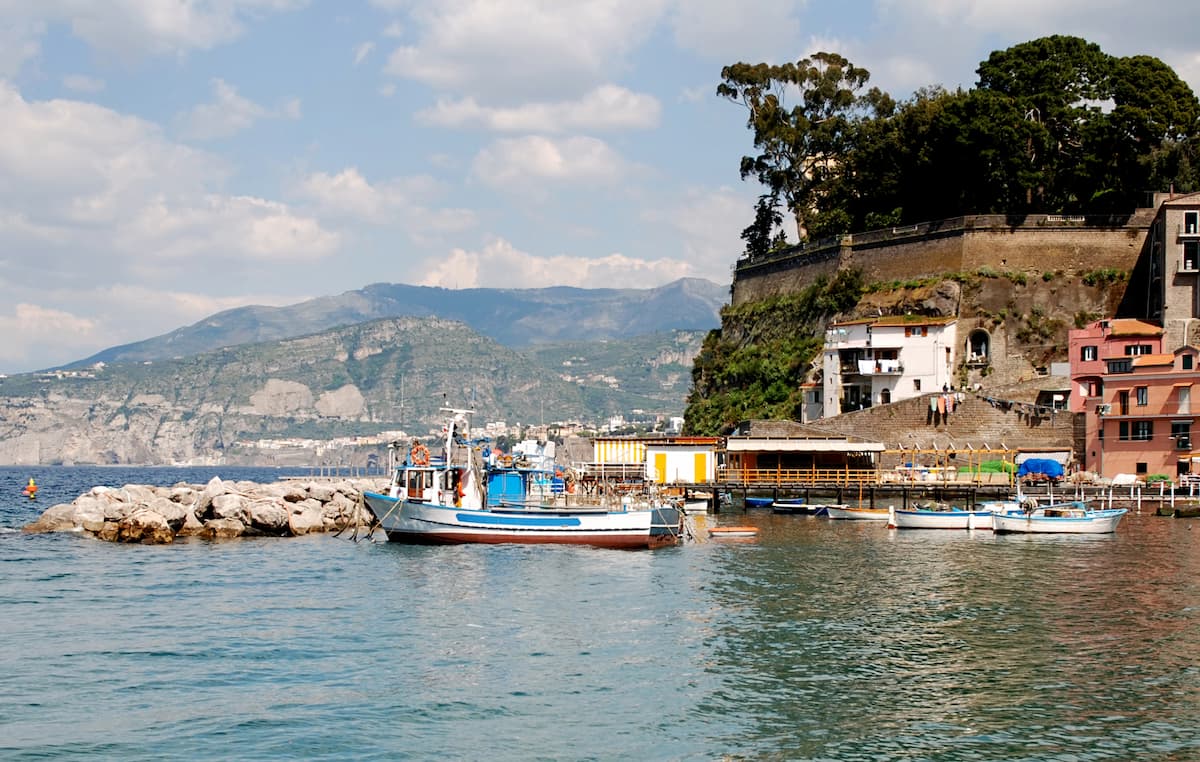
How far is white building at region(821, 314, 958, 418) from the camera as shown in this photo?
87125 millimetres

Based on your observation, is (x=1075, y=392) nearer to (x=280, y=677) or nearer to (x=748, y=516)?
(x=748, y=516)

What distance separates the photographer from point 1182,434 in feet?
243

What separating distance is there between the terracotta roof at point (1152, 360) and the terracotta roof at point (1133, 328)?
11.8 feet

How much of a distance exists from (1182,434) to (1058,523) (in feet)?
64.8

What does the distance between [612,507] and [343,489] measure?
20.8 metres

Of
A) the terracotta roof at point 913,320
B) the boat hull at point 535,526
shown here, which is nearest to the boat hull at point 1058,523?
the boat hull at point 535,526

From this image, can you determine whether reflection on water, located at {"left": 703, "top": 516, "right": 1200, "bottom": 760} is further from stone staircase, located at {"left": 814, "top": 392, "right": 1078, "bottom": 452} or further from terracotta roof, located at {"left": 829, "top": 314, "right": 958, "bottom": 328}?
terracotta roof, located at {"left": 829, "top": 314, "right": 958, "bottom": 328}

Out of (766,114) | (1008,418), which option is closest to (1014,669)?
(1008,418)

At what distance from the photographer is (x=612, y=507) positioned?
57.3m

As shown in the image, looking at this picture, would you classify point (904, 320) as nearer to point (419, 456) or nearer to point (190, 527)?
point (419, 456)

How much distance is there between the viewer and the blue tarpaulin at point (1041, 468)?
241ft

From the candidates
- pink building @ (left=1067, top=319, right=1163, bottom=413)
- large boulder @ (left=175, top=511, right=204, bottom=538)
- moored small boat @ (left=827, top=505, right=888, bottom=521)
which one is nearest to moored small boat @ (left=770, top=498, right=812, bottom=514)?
moored small boat @ (left=827, top=505, right=888, bottom=521)

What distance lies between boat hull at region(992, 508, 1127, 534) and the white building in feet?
85.5

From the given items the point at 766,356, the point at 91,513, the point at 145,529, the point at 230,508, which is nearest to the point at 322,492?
the point at 230,508
